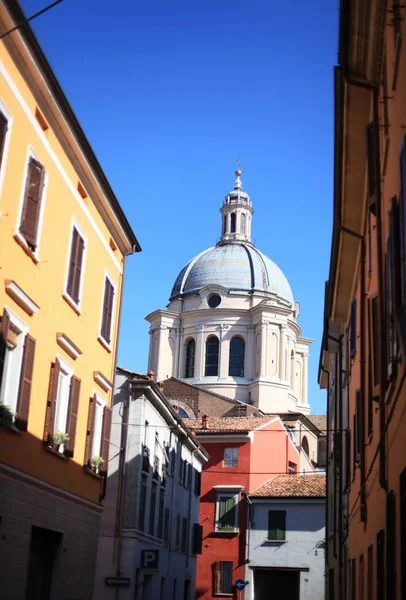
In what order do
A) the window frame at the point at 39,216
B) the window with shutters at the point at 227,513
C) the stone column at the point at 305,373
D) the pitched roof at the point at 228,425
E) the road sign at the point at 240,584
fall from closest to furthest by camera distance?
the window frame at the point at 39,216
the road sign at the point at 240,584
the window with shutters at the point at 227,513
the pitched roof at the point at 228,425
the stone column at the point at 305,373

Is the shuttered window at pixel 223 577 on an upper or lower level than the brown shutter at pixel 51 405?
lower

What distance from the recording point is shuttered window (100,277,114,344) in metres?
19.2

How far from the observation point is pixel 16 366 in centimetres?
1363

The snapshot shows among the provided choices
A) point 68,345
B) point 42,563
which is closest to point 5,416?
point 68,345

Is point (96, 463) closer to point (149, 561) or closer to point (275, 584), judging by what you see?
point (149, 561)

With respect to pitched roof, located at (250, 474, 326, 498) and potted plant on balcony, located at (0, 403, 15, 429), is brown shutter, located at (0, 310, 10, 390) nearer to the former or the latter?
potted plant on balcony, located at (0, 403, 15, 429)

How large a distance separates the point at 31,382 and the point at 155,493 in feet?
51.8

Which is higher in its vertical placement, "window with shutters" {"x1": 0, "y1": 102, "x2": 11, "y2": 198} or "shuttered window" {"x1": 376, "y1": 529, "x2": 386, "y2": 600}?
"window with shutters" {"x1": 0, "y1": 102, "x2": 11, "y2": 198}

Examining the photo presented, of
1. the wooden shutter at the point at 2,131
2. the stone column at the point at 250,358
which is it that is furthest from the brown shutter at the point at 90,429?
the stone column at the point at 250,358

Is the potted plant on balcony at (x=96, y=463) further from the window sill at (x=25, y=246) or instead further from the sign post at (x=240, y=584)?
the sign post at (x=240, y=584)

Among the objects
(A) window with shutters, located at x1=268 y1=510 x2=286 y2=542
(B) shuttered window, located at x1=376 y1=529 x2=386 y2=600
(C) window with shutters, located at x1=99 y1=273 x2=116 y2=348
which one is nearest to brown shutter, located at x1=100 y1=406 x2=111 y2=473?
(C) window with shutters, located at x1=99 y1=273 x2=116 y2=348

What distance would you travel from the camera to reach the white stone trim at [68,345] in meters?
15.8

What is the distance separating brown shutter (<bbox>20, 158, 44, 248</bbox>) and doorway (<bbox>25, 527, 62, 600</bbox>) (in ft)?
16.2

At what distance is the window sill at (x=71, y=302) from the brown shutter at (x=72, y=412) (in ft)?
4.31
